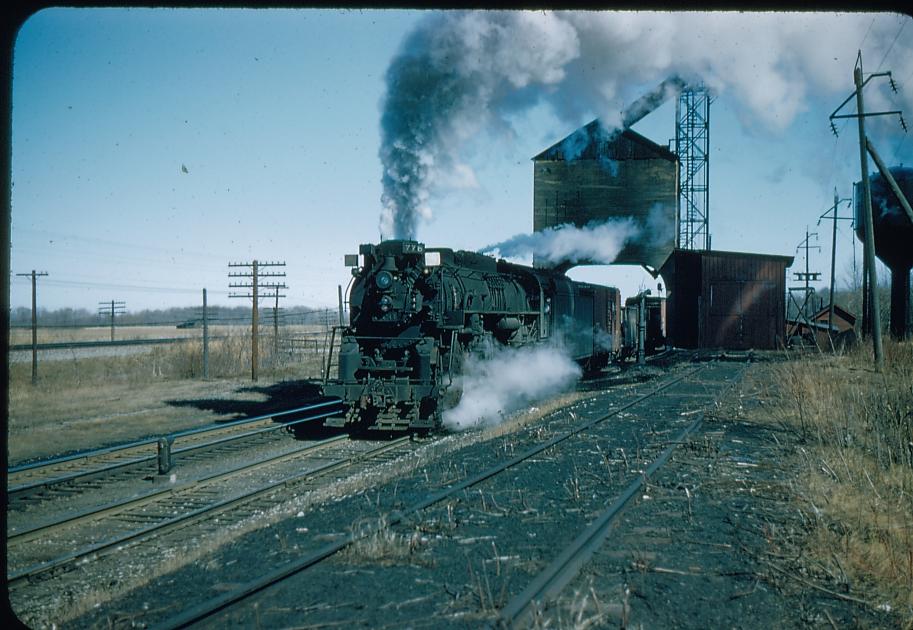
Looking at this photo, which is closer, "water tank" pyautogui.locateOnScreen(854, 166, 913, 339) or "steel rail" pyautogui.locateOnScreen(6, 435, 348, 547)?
"steel rail" pyautogui.locateOnScreen(6, 435, 348, 547)

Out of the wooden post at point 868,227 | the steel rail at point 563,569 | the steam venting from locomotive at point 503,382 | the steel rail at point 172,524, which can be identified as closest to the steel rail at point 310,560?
the steel rail at point 563,569

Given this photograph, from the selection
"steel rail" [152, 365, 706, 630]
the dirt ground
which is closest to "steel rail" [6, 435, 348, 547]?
"steel rail" [152, 365, 706, 630]

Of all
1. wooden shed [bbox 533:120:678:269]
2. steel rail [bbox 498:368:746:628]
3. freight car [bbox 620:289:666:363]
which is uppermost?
wooden shed [bbox 533:120:678:269]

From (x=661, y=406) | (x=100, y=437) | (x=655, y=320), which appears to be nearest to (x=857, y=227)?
(x=655, y=320)

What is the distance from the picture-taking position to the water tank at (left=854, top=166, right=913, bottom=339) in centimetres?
2844

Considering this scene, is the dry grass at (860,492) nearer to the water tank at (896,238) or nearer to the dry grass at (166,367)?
the water tank at (896,238)

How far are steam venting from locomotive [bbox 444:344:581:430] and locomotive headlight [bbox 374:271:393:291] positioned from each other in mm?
2623

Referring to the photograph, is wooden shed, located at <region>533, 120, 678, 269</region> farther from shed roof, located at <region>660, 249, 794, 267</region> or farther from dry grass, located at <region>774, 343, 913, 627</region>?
dry grass, located at <region>774, 343, 913, 627</region>

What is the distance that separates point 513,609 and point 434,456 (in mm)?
7134

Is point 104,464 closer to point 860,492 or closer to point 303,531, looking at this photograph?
point 303,531

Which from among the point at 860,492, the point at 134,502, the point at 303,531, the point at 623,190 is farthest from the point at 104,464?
the point at 623,190

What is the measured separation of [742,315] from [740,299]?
2.68 feet

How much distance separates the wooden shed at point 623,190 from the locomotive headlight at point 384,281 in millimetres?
23919

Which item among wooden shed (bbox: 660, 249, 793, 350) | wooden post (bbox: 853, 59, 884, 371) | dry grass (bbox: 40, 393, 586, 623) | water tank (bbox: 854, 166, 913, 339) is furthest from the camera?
wooden shed (bbox: 660, 249, 793, 350)
